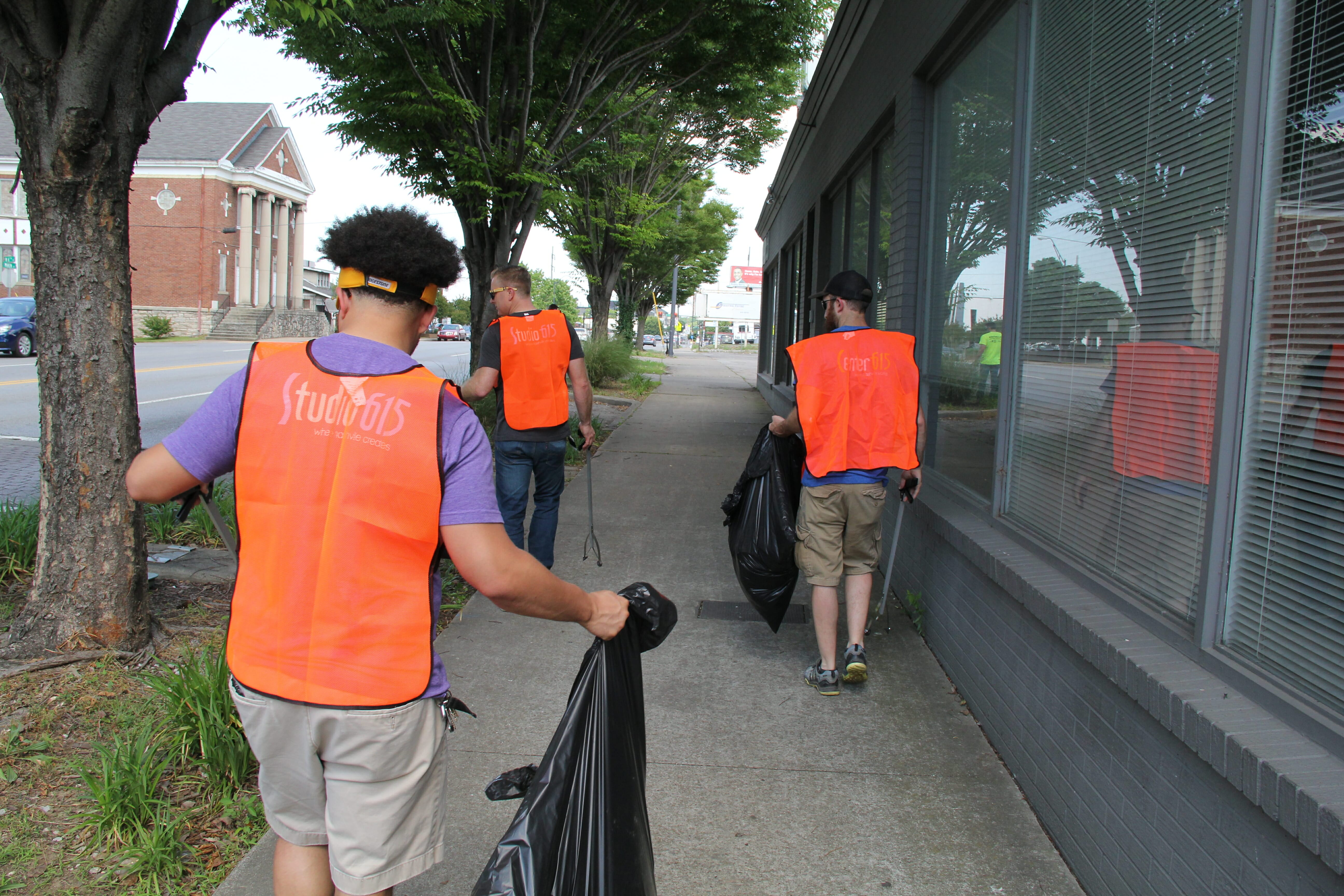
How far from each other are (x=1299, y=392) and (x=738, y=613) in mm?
3531

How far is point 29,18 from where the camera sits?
12.9 feet

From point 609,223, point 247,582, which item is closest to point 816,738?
point 247,582

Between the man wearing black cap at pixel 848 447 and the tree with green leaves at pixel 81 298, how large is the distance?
288 centimetres

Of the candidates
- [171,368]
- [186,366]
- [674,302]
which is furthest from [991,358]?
[674,302]

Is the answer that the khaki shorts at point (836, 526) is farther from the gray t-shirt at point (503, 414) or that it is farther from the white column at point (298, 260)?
the white column at point (298, 260)

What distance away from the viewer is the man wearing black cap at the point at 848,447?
4250 mm

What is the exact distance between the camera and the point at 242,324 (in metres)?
50.8

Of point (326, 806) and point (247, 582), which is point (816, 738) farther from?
point (247, 582)

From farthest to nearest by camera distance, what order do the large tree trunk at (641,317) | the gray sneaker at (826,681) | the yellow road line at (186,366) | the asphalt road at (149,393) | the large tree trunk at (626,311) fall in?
1. the large tree trunk at (641,317)
2. the large tree trunk at (626,311)
3. the yellow road line at (186,366)
4. the asphalt road at (149,393)
5. the gray sneaker at (826,681)

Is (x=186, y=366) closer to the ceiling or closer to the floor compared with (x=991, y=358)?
closer to the floor

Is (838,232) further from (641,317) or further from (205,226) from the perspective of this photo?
(641,317)

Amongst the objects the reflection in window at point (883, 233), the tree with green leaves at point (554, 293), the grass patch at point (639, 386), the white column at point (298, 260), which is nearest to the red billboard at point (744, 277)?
the tree with green leaves at point (554, 293)

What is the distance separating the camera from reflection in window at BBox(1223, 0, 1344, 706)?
79.4 inches

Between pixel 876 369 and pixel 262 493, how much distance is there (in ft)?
9.82
